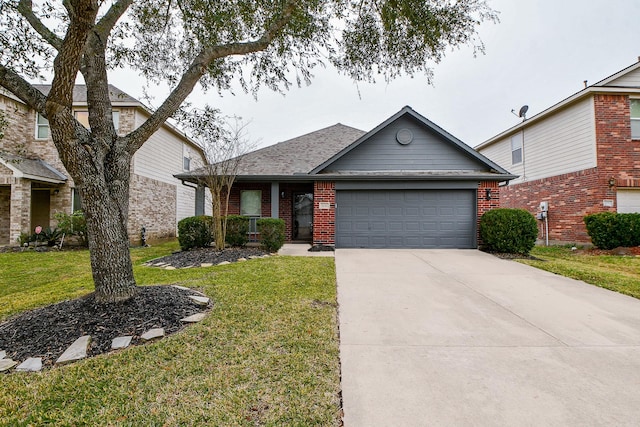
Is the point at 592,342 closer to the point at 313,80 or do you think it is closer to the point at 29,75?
the point at 313,80

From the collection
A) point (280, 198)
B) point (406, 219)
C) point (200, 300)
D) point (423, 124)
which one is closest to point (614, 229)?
A: point (406, 219)

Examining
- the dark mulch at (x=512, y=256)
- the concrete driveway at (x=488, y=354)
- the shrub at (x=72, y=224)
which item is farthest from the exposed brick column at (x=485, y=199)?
the shrub at (x=72, y=224)

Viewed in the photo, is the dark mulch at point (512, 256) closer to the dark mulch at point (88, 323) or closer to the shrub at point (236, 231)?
the shrub at point (236, 231)

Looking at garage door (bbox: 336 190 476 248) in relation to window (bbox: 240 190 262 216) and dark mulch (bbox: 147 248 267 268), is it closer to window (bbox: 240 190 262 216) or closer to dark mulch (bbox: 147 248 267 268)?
dark mulch (bbox: 147 248 267 268)

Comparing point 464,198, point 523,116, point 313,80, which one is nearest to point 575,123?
point 523,116

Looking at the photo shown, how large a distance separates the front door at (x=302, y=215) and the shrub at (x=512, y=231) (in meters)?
6.66

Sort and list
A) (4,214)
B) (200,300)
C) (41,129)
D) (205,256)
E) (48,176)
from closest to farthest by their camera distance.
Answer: (200,300) < (205,256) < (48,176) < (41,129) < (4,214)

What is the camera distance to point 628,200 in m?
9.77

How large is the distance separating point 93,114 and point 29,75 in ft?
7.76

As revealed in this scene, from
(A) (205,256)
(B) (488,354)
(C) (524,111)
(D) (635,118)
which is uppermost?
(C) (524,111)

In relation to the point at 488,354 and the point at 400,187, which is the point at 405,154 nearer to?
the point at 400,187

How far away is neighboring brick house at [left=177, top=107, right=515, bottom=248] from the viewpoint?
32.0 feet

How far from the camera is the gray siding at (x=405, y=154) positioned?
10.2 m

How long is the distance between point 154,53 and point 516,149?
15.5m
